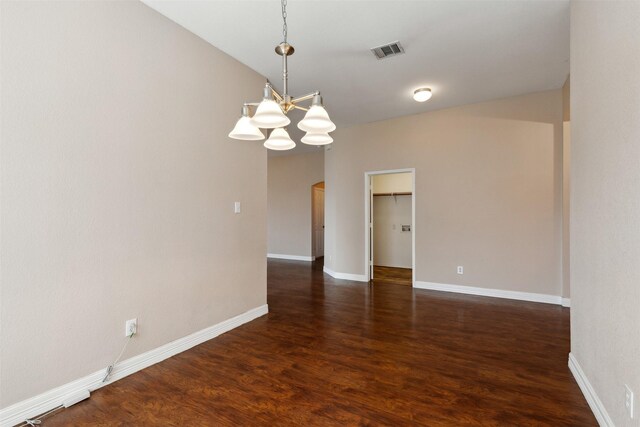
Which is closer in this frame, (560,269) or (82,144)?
(82,144)

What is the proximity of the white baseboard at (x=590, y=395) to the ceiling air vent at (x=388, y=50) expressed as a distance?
3.17 metres

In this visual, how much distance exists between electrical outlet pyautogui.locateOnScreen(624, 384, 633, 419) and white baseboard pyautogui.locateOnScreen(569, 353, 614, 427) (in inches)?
11.0

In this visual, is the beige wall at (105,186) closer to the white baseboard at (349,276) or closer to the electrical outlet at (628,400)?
the white baseboard at (349,276)

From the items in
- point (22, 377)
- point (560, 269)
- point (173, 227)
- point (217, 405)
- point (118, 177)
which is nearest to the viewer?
point (22, 377)

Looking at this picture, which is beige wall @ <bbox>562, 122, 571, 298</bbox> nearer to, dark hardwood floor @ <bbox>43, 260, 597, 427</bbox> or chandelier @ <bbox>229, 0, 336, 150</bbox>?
dark hardwood floor @ <bbox>43, 260, 597, 427</bbox>

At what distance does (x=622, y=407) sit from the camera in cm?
156

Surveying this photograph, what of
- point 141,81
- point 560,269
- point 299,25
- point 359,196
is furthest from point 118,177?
point 560,269

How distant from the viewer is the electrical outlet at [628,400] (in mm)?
1455

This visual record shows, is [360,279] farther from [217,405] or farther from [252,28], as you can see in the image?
[252,28]

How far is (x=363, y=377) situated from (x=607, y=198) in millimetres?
1992

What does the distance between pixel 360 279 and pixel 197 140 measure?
394 centimetres

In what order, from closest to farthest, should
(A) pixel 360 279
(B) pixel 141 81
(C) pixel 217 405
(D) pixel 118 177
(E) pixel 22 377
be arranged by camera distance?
(E) pixel 22 377 < (C) pixel 217 405 < (D) pixel 118 177 < (B) pixel 141 81 < (A) pixel 360 279

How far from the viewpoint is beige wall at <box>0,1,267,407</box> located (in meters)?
1.82

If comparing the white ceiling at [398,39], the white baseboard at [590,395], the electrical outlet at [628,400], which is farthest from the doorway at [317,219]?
the electrical outlet at [628,400]
